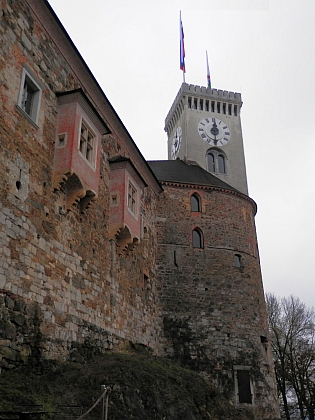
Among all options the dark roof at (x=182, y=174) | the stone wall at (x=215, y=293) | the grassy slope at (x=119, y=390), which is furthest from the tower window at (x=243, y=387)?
the dark roof at (x=182, y=174)

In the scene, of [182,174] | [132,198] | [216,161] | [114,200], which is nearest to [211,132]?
[216,161]

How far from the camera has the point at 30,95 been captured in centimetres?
1159

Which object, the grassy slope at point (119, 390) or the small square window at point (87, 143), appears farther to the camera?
the small square window at point (87, 143)

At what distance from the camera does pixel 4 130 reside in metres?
9.91

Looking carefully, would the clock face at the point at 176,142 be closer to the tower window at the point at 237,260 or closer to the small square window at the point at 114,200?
the tower window at the point at 237,260

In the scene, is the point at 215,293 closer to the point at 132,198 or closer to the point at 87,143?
the point at 132,198

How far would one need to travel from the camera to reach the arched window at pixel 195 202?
22891mm

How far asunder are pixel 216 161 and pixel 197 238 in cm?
1151

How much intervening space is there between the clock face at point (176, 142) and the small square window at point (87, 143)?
20811 mm

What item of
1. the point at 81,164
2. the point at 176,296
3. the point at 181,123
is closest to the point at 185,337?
the point at 176,296

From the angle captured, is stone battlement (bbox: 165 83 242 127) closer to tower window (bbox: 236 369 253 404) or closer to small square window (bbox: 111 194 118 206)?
small square window (bbox: 111 194 118 206)

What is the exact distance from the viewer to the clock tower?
105 ft

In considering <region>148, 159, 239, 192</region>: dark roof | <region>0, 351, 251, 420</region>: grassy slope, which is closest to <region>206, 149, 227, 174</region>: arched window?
<region>148, 159, 239, 192</region>: dark roof

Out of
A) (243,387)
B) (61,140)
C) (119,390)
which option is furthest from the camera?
(243,387)
